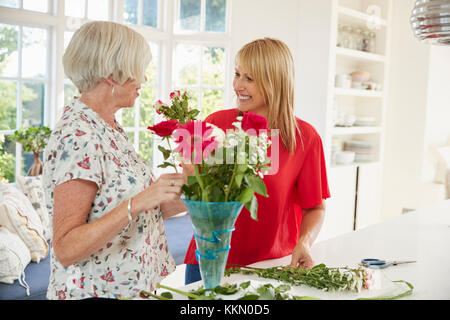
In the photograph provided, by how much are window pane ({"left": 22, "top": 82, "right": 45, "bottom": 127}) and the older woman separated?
2683 mm

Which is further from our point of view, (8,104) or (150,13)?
(150,13)

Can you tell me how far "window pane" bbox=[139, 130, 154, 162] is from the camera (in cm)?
459

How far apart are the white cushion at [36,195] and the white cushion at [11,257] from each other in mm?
410

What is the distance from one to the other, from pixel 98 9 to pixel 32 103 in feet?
3.23

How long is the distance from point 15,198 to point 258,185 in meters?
2.52

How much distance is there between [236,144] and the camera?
1011mm

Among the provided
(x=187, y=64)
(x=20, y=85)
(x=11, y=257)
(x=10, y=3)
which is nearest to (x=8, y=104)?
(x=20, y=85)

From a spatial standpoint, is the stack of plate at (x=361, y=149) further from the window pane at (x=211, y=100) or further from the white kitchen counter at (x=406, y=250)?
the white kitchen counter at (x=406, y=250)

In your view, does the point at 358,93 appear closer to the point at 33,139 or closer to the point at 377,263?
the point at 33,139

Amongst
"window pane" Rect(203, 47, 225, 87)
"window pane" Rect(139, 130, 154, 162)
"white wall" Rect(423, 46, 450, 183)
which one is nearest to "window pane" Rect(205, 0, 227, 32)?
"window pane" Rect(203, 47, 225, 87)

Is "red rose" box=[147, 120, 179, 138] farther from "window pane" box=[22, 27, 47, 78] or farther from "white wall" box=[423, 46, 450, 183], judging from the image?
"white wall" box=[423, 46, 450, 183]

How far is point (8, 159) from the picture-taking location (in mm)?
3742

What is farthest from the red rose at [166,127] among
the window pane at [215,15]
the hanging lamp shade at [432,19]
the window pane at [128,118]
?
the window pane at [215,15]
